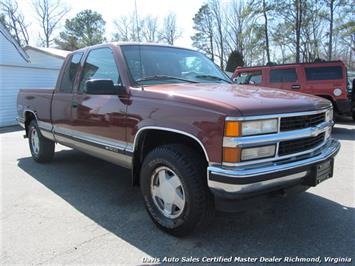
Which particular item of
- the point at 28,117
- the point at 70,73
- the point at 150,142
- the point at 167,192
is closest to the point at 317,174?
the point at 167,192

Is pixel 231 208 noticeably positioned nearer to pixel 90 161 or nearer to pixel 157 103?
pixel 157 103

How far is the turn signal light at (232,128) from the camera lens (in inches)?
98.4

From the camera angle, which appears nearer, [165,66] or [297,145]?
[297,145]

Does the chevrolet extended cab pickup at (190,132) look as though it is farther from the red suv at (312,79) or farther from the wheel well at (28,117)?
the red suv at (312,79)

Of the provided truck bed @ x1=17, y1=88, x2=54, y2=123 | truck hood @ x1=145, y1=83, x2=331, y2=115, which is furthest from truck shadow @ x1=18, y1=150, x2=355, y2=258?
truck bed @ x1=17, y1=88, x2=54, y2=123

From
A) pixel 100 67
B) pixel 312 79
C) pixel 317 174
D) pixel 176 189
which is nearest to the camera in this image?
pixel 317 174

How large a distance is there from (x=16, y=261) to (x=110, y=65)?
90.7 inches

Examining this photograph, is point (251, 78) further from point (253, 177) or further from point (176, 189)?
point (253, 177)

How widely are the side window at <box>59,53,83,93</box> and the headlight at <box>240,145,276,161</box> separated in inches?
118

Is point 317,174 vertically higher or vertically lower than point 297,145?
lower

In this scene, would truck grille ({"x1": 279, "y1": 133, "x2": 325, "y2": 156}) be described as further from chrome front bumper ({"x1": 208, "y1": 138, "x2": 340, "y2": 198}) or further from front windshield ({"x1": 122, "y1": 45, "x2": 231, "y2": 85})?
front windshield ({"x1": 122, "y1": 45, "x2": 231, "y2": 85})

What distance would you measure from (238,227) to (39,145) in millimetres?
4098

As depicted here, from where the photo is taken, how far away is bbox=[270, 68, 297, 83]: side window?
34.6 feet

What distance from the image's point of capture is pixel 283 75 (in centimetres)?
1070
